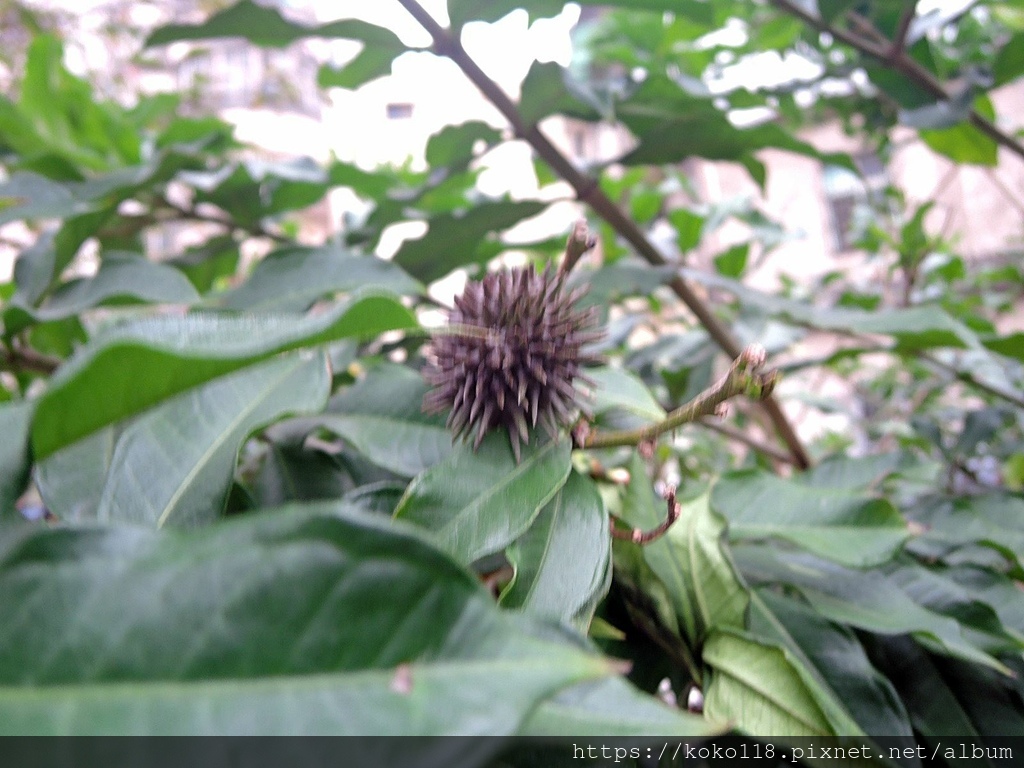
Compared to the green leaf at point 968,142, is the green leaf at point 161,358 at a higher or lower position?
lower

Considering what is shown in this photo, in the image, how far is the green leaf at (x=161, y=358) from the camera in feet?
0.78

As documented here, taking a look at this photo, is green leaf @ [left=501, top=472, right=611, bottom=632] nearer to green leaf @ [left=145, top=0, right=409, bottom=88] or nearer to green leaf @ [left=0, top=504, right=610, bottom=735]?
green leaf @ [left=0, top=504, right=610, bottom=735]

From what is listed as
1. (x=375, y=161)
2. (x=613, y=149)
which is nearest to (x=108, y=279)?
(x=375, y=161)

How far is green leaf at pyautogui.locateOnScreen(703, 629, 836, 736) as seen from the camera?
326 millimetres

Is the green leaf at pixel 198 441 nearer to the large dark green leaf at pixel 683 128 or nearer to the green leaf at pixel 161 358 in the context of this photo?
the green leaf at pixel 161 358

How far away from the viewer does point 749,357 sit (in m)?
0.30

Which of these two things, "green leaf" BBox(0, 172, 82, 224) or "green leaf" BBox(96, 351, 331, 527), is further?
"green leaf" BBox(0, 172, 82, 224)

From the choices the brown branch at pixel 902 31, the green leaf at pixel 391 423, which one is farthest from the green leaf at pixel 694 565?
the brown branch at pixel 902 31

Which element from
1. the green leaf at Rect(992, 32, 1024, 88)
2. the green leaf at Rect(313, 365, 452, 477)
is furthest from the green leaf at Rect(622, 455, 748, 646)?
the green leaf at Rect(992, 32, 1024, 88)

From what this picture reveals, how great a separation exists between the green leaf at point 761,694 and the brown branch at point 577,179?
0.31 m

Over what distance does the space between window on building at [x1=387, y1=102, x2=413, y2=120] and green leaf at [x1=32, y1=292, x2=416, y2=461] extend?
15.2 feet

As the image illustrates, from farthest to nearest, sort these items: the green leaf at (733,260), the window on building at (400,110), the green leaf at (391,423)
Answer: the window on building at (400,110) → the green leaf at (733,260) → the green leaf at (391,423)

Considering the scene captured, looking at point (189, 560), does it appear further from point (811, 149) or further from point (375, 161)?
point (375, 161)

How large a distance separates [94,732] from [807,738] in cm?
32
